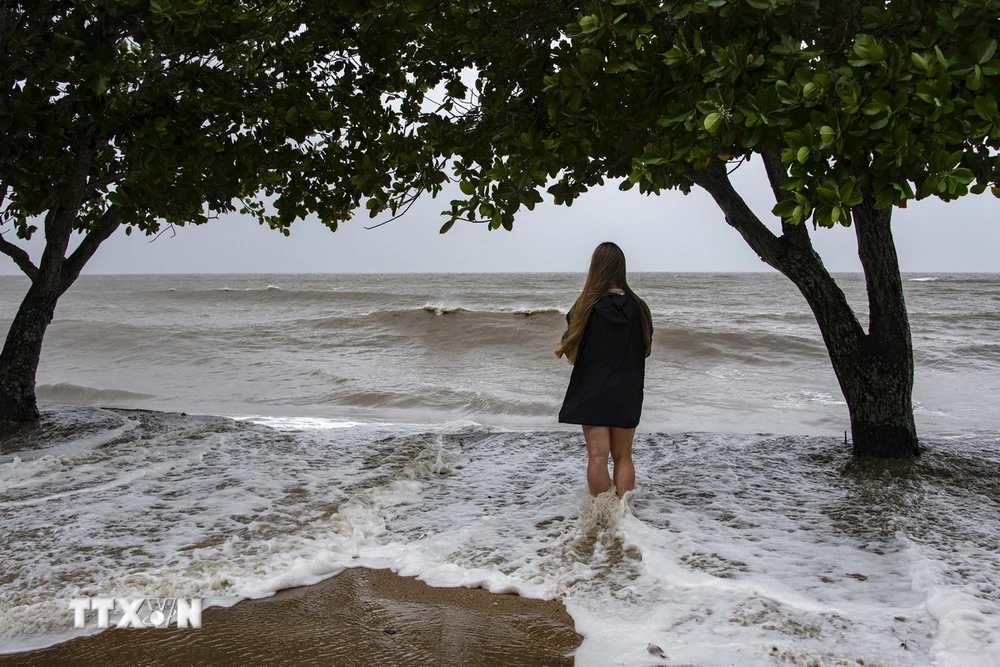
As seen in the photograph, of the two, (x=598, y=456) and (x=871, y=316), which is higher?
(x=871, y=316)

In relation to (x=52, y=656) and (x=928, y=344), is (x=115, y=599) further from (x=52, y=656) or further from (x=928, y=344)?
(x=928, y=344)

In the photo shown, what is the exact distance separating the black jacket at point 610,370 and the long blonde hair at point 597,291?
0.16ft

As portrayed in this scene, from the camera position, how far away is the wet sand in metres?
3.11

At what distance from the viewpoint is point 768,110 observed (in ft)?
12.2

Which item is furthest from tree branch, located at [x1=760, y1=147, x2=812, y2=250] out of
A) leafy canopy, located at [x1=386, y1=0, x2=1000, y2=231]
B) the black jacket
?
the black jacket

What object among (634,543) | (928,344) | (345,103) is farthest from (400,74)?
(928,344)

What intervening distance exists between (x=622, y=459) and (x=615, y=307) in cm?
109

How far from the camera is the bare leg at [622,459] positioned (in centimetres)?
509

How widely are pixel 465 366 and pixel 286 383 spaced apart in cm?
376

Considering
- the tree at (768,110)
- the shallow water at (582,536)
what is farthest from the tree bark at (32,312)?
the tree at (768,110)

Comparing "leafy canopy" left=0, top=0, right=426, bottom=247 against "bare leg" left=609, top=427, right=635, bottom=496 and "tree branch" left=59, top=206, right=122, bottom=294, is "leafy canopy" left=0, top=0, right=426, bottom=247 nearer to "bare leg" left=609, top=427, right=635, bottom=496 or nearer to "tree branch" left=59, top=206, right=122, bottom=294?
"tree branch" left=59, top=206, right=122, bottom=294

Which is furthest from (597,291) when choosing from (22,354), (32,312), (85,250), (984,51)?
(22,354)

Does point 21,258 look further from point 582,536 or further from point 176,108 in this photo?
point 582,536

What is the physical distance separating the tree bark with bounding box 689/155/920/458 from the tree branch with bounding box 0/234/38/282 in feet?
24.3
